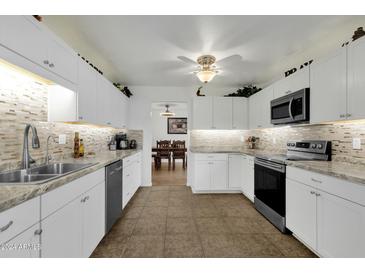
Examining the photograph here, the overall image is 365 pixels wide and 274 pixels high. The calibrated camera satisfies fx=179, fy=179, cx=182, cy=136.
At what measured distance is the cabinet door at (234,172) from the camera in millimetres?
3676

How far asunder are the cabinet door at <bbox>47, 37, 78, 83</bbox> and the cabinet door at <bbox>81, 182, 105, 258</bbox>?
3.63ft

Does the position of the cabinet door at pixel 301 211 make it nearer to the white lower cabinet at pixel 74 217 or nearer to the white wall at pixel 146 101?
the white lower cabinet at pixel 74 217

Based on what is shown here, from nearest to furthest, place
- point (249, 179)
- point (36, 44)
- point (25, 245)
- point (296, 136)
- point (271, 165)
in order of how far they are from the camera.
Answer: point (25, 245) < point (36, 44) < point (271, 165) < point (296, 136) < point (249, 179)

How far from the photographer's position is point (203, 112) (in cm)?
404

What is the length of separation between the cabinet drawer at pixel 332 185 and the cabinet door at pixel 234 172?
167 centimetres

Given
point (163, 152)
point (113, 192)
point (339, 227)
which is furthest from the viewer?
point (163, 152)

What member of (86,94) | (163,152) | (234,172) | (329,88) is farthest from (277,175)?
(163,152)

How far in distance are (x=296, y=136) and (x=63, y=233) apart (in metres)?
3.12

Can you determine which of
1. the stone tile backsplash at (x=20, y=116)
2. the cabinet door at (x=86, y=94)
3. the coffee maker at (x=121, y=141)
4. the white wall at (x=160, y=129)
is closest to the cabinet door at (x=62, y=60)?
the cabinet door at (x=86, y=94)

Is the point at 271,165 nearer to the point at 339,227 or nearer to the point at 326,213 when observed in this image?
the point at 326,213

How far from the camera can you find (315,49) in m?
2.43

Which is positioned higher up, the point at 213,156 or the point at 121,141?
the point at 121,141

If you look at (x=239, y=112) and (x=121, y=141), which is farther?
(x=239, y=112)
